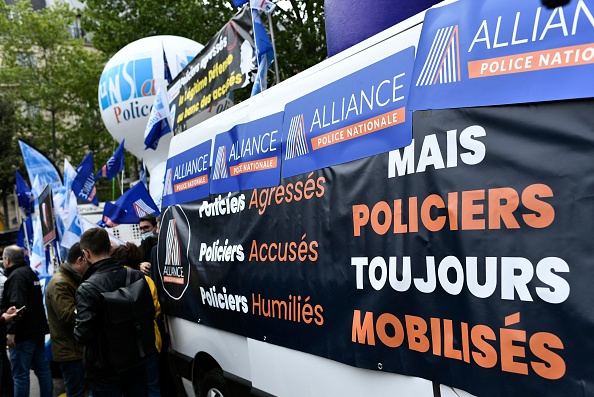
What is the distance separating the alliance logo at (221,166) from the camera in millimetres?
4117

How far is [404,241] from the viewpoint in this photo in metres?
2.46

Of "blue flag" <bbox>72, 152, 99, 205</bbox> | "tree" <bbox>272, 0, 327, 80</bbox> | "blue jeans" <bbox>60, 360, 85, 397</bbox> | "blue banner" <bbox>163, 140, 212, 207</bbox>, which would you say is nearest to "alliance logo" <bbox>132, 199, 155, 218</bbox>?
"blue flag" <bbox>72, 152, 99, 205</bbox>

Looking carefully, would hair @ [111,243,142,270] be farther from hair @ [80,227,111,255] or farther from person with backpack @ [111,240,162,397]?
hair @ [80,227,111,255]

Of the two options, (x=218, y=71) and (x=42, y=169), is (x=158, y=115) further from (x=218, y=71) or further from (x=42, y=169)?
(x=42, y=169)

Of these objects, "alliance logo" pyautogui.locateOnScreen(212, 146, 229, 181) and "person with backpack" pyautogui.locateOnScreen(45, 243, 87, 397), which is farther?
"person with backpack" pyautogui.locateOnScreen(45, 243, 87, 397)

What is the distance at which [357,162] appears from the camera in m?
2.77

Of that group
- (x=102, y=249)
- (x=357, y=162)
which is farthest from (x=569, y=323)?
(x=102, y=249)

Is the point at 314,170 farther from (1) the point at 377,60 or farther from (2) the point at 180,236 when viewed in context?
(2) the point at 180,236

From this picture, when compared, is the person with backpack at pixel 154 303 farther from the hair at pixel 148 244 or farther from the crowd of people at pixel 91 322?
the hair at pixel 148 244

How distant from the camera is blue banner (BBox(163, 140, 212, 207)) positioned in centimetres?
448

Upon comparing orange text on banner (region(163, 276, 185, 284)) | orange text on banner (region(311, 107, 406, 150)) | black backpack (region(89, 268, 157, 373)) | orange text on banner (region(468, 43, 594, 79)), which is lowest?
black backpack (region(89, 268, 157, 373))

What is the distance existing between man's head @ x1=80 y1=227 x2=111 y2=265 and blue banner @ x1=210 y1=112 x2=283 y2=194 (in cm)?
88

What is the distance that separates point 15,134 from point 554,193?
34665mm

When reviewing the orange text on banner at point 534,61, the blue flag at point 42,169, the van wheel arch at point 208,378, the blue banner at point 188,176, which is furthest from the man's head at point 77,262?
the blue flag at point 42,169
